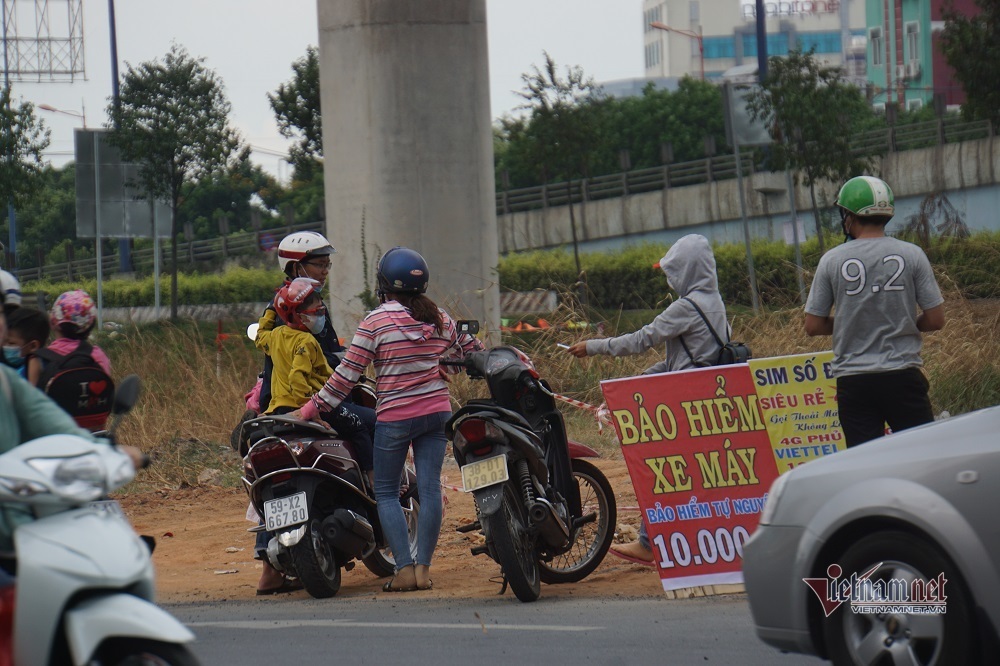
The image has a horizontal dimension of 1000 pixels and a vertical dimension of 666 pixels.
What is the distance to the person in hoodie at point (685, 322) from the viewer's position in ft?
28.6

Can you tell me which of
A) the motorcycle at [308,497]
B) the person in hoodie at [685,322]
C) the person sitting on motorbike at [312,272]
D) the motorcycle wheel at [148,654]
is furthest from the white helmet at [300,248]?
the motorcycle wheel at [148,654]

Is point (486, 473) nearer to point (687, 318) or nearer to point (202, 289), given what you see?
point (687, 318)

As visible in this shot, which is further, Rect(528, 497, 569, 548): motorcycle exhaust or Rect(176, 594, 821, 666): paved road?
Rect(528, 497, 569, 548): motorcycle exhaust

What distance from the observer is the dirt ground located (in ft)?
30.4

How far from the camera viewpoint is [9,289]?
7.87 m

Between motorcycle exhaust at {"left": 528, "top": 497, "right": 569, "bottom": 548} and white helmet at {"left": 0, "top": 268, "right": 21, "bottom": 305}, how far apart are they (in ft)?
9.20

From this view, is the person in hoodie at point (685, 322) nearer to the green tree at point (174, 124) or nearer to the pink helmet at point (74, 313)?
the pink helmet at point (74, 313)

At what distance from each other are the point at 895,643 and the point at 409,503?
4774 mm

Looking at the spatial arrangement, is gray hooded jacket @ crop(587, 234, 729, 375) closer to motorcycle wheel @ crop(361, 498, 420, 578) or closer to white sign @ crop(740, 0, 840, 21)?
motorcycle wheel @ crop(361, 498, 420, 578)

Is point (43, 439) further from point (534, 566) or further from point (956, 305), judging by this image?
point (956, 305)

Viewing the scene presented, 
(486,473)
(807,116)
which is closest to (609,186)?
(807,116)

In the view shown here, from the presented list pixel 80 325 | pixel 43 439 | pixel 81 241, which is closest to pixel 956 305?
pixel 80 325

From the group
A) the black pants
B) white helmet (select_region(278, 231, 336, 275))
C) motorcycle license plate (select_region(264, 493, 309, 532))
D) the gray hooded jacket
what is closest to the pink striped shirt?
motorcycle license plate (select_region(264, 493, 309, 532))

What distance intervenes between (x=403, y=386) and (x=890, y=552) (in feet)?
12.8
